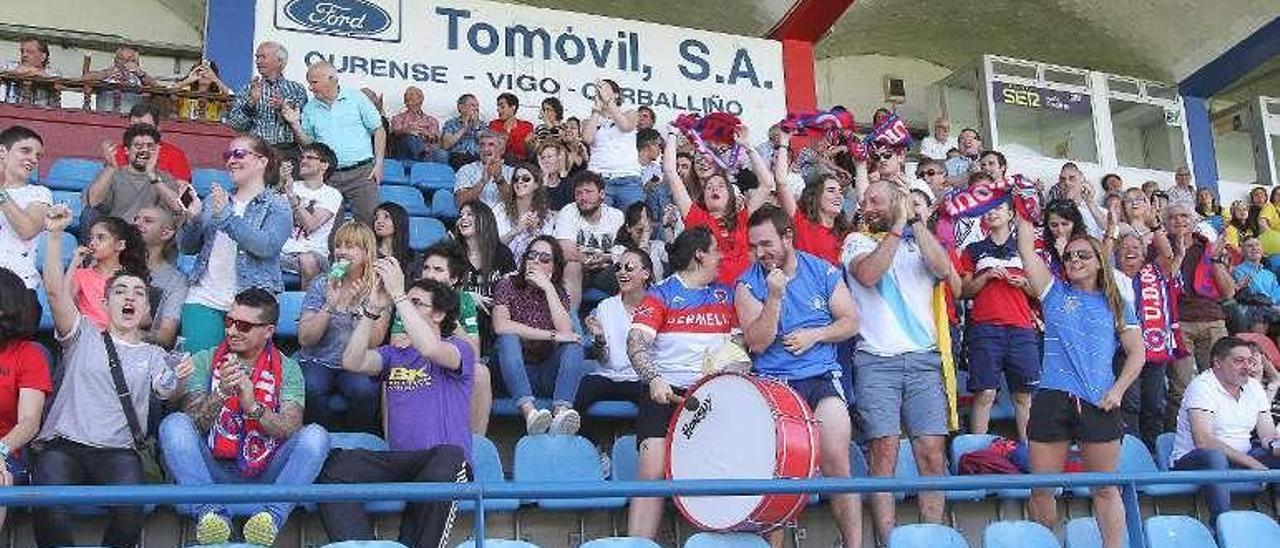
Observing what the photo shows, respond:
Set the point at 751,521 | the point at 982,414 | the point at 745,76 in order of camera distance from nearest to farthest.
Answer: the point at 751,521, the point at 982,414, the point at 745,76

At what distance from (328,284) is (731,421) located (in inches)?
63.8

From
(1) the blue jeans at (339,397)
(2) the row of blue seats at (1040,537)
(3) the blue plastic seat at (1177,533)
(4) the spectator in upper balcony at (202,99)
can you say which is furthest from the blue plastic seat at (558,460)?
(4) the spectator in upper balcony at (202,99)

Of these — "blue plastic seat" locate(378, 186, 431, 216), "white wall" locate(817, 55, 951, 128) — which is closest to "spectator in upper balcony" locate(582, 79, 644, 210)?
"blue plastic seat" locate(378, 186, 431, 216)

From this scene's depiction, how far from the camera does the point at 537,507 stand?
4246 millimetres

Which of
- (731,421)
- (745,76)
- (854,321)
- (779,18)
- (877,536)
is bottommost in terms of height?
(877,536)

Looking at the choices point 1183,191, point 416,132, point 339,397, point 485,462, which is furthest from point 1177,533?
point 1183,191

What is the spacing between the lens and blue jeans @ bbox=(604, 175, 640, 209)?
7.34 meters

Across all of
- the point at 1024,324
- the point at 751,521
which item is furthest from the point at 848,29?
the point at 751,521

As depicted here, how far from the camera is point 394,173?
24.8 feet

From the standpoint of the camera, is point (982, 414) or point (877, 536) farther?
point (982, 414)

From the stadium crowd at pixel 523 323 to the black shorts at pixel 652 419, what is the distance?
0.01 meters

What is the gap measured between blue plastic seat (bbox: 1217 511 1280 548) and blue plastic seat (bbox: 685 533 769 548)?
1.81 meters

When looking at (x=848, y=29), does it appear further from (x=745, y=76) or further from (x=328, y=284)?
(x=328, y=284)

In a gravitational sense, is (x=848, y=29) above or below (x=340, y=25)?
above
